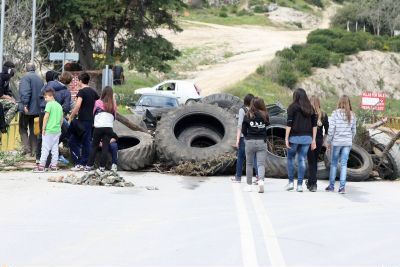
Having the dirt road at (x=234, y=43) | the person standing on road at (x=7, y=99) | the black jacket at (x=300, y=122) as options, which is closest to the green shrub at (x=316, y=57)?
the dirt road at (x=234, y=43)

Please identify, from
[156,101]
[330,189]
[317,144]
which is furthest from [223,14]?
[330,189]

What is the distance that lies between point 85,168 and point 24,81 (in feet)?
7.77

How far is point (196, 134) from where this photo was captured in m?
19.1

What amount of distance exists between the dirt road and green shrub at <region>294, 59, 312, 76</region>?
12.3 feet

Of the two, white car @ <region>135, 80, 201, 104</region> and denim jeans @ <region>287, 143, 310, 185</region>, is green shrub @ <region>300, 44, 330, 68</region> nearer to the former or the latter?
white car @ <region>135, 80, 201, 104</region>

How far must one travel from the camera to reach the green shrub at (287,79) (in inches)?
2539

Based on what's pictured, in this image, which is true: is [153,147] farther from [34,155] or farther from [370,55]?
[370,55]

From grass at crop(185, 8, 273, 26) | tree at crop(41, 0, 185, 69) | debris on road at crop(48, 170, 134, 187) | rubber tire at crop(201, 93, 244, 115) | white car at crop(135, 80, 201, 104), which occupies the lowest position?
white car at crop(135, 80, 201, 104)

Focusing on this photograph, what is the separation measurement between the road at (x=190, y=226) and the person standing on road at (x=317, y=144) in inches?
18.1

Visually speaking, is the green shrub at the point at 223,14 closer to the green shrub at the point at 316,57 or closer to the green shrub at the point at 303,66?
the green shrub at the point at 316,57

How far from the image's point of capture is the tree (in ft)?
140

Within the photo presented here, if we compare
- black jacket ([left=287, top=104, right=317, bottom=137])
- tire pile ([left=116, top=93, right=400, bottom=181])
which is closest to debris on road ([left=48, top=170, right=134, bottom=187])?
tire pile ([left=116, top=93, right=400, bottom=181])

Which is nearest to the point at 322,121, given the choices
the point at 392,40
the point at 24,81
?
the point at 24,81

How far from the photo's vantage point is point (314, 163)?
48.4ft
